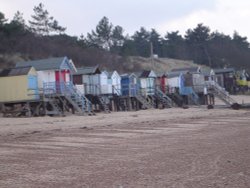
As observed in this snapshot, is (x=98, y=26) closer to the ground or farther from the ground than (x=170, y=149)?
farther from the ground

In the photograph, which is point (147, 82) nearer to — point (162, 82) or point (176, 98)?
point (176, 98)

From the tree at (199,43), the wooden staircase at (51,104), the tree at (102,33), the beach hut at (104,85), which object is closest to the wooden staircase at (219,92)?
the beach hut at (104,85)

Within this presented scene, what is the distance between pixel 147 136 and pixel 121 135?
124 cm

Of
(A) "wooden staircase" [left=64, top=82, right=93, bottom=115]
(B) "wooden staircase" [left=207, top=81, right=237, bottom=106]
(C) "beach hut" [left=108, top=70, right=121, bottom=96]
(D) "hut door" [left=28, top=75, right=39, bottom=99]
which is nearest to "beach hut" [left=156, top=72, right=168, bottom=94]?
(B) "wooden staircase" [left=207, top=81, right=237, bottom=106]

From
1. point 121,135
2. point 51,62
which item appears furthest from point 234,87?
point 121,135

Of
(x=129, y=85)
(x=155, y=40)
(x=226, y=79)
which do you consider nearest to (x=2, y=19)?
(x=129, y=85)

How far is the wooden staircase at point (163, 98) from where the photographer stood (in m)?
58.2

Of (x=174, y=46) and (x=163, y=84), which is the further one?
(x=174, y=46)

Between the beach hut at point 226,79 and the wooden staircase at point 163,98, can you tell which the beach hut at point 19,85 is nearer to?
the wooden staircase at point 163,98

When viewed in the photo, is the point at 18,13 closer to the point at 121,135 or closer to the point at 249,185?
the point at 121,135

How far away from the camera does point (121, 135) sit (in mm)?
21516

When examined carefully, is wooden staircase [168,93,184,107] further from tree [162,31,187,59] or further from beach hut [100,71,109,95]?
tree [162,31,187,59]

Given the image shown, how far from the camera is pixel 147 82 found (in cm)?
6119

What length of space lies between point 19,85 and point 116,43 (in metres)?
89.0
